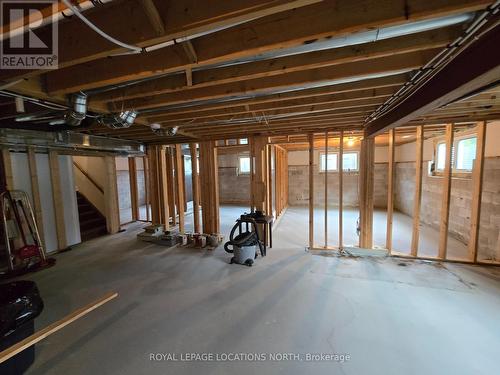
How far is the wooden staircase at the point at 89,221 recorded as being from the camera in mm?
4902

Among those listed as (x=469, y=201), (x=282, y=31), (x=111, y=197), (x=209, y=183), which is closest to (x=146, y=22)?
(x=282, y=31)

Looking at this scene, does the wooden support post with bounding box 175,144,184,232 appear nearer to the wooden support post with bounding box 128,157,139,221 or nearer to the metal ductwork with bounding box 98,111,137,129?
the wooden support post with bounding box 128,157,139,221

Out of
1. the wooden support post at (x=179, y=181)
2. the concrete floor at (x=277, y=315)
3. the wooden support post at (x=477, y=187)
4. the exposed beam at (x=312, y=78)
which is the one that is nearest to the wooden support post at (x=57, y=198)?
the concrete floor at (x=277, y=315)

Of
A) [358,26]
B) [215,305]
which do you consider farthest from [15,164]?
[358,26]

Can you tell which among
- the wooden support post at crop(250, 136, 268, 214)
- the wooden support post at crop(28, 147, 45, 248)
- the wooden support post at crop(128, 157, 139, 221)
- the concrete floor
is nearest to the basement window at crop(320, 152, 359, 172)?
the wooden support post at crop(250, 136, 268, 214)

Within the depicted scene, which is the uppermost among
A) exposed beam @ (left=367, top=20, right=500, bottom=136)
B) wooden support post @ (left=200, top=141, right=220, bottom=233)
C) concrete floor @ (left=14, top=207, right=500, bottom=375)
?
exposed beam @ (left=367, top=20, right=500, bottom=136)

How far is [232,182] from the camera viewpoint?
902 centimetres

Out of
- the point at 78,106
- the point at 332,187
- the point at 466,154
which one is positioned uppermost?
the point at 78,106

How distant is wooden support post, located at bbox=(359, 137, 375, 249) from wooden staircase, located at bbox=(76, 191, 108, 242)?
5.73 meters

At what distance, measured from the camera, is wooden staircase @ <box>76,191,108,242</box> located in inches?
193

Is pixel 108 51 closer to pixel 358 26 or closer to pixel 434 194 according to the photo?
pixel 358 26

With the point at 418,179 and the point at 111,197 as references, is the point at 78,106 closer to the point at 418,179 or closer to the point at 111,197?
the point at 111,197

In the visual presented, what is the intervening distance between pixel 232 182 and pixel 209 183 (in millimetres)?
4519

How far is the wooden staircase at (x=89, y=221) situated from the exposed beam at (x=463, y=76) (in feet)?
20.2
